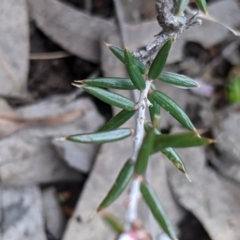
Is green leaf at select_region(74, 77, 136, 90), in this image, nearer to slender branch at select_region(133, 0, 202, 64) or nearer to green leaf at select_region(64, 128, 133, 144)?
slender branch at select_region(133, 0, 202, 64)

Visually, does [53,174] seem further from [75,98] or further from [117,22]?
[117,22]

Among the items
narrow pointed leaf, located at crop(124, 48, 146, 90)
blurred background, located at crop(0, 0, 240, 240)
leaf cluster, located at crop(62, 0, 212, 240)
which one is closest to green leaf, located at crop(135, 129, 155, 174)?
leaf cluster, located at crop(62, 0, 212, 240)

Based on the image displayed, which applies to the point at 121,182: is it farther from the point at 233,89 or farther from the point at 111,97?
the point at 233,89

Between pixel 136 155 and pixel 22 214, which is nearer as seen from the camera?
pixel 136 155

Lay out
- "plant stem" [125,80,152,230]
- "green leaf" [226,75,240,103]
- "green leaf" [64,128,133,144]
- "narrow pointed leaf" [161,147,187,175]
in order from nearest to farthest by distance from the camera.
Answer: "plant stem" [125,80,152,230], "green leaf" [64,128,133,144], "narrow pointed leaf" [161,147,187,175], "green leaf" [226,75,240,103]

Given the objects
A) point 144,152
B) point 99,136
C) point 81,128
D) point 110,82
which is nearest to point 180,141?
point 144,152

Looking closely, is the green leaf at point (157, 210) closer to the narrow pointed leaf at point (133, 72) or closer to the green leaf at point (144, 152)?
the green leaf at point (144, 152)


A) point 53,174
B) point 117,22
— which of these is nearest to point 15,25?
point 117,22
